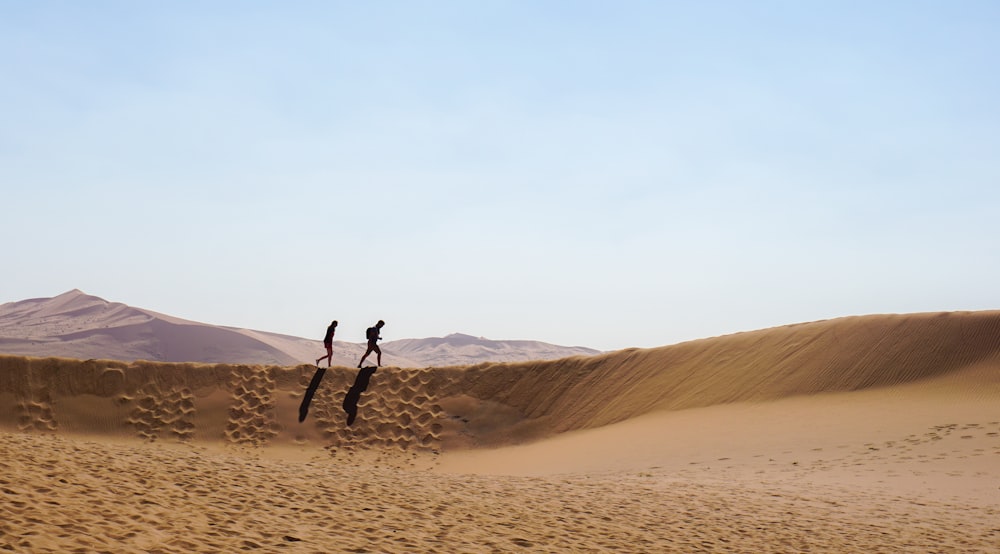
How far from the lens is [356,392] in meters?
21.7

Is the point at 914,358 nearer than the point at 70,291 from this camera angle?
Yes

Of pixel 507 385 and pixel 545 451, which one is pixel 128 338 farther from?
pixel 545 451

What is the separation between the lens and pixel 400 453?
19.5 metres

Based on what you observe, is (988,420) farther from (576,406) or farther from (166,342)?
(166,342)

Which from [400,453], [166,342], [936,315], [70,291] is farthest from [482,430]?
[70,291]

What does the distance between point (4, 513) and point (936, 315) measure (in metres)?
20.6

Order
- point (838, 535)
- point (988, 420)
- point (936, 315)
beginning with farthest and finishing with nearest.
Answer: point (936, 315), point (988, 420), point (838, 535)

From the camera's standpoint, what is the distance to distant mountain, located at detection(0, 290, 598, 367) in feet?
233

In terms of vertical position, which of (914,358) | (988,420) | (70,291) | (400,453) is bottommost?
(400,453)

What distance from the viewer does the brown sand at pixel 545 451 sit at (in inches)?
319

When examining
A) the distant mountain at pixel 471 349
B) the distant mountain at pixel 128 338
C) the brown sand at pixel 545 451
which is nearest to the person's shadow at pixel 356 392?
the brown sand at pixel 545 451

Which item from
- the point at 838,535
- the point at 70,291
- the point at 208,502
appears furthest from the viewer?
the point at 70,291

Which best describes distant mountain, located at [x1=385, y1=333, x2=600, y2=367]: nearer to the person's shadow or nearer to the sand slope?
the person's shadow

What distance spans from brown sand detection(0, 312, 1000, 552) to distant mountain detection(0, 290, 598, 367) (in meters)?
52.1
